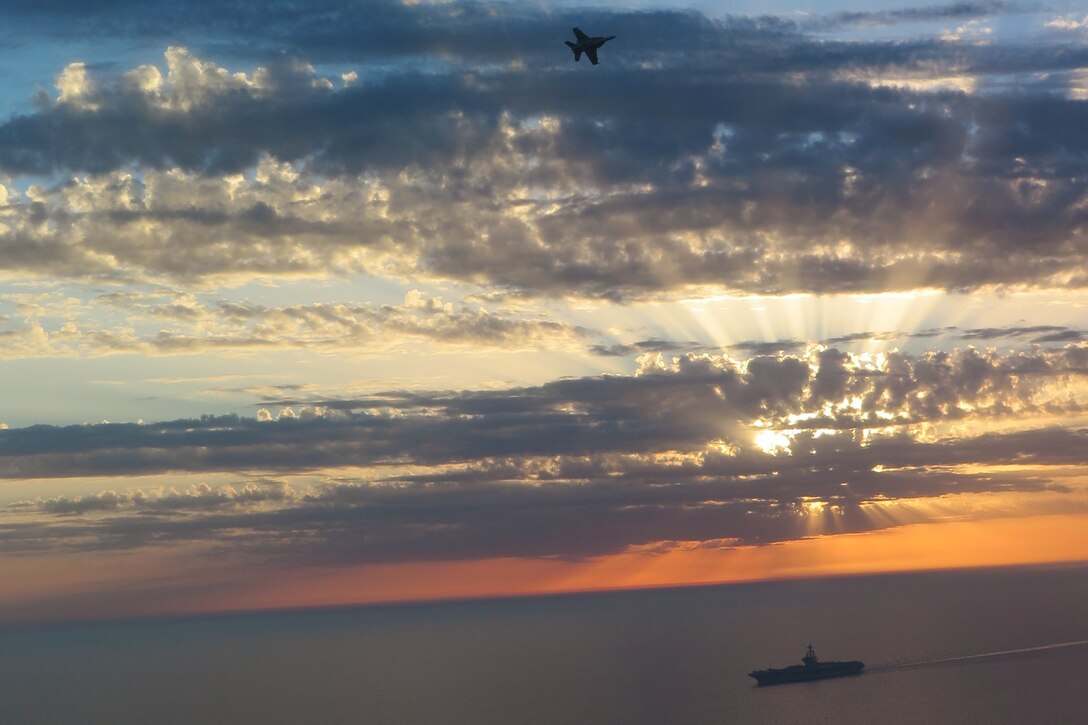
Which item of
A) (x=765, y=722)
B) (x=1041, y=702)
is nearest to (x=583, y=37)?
(x=765, y=722)

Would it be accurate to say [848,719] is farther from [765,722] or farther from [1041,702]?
[1041,702]

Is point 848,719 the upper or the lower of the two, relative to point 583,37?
lower

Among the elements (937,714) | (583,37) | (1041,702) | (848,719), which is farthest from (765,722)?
(583,37)

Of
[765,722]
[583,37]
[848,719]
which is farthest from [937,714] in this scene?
[583,37]

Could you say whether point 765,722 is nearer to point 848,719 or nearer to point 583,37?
point 848,719

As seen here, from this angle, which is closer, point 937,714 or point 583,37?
→ point 583,37

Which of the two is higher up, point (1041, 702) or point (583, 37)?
point (583, 37)

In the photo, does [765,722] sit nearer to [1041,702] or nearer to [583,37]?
[1041,702]
